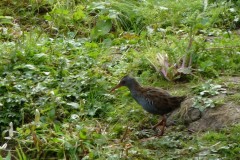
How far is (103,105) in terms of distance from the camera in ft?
23.7

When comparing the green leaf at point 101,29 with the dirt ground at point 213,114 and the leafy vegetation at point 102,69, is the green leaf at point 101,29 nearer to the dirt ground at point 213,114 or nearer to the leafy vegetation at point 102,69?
the leafy vegetation at point 102,69

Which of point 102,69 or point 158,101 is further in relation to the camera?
point 102,69

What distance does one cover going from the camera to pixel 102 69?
7953mm

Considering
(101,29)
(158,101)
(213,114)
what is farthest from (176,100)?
(101,29)

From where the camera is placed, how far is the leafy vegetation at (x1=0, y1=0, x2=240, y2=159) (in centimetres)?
614

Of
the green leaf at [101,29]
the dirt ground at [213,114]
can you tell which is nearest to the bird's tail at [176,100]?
the dirt ground at [213,114]

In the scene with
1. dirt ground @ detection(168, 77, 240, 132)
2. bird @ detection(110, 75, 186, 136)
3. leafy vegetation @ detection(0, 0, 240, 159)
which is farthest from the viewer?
bird @ detection(110, 75, 186, 136)

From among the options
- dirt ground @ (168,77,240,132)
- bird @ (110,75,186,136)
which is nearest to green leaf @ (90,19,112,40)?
bird @ (110,75,186,136)

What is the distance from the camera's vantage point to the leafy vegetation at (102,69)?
6137 mm

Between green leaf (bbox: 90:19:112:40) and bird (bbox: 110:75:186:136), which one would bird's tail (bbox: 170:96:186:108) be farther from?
green leaf (bbox: 90:19:112:40)

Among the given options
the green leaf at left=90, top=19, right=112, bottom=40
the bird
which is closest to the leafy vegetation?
the green leaf at left=90, top=19, right=112, bottom=40

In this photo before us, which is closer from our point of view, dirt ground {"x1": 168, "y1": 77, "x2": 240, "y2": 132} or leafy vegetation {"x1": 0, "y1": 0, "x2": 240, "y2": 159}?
leafy vegetation {"x1": 0, "y1": 0, "x2": 240, "y2": 159}

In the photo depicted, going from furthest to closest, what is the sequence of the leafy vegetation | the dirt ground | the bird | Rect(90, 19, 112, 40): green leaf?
Rect(90, 19, 112, 40): green leaf
the bird
the dirt ground
the leafy vegetation

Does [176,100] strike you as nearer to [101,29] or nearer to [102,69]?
[102,69]
